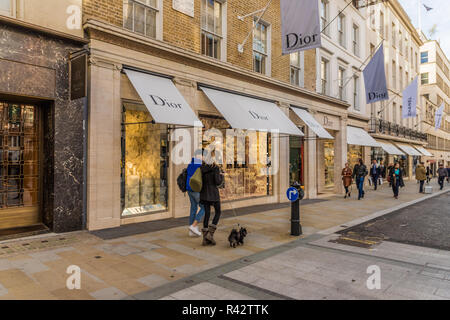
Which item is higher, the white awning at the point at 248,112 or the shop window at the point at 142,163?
the white awning at the point at 248,112

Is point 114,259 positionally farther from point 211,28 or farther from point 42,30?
point 211,28

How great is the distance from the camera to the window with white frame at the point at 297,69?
14.5 m

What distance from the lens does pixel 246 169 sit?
1223 cm

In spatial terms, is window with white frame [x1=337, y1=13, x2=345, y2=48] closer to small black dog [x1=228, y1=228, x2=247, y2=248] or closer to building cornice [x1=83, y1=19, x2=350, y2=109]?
building cornice [x1=83, y1=19, x2=350, y2=109]

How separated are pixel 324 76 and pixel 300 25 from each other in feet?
25.2

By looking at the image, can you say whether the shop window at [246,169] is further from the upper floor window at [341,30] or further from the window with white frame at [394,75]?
the window with white frame at [394,75]

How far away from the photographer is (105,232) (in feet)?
23.3

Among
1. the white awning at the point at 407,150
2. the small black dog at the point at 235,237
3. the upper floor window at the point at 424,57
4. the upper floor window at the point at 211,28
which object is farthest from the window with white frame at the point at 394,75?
the small black dog at the point at 235,237

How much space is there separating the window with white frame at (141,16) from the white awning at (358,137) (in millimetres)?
13402

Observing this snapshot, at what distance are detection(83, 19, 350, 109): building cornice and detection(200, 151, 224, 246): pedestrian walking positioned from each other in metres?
4.04

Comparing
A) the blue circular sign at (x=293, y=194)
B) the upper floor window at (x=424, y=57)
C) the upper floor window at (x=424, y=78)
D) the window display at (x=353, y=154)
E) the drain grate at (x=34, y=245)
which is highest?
the upper floor window at (x=424, y=57)
